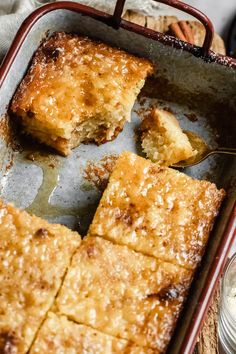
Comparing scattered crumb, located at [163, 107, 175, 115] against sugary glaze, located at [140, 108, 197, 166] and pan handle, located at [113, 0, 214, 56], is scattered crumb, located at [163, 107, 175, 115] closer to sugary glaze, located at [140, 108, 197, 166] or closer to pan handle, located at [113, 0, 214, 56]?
sugary glaze, located at [140, 108, 197, 166]

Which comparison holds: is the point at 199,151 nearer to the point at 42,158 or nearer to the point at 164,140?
the point at 164,140

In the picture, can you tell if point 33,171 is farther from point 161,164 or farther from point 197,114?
point 197,114

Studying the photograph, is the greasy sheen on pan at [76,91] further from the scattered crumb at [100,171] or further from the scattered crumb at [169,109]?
the scattered crumb at [169,109]

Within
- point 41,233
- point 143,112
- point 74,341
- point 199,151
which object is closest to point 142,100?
point 143,112

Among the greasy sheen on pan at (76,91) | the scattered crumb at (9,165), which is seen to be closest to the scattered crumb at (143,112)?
the greasy sheen on pan at (76,91)

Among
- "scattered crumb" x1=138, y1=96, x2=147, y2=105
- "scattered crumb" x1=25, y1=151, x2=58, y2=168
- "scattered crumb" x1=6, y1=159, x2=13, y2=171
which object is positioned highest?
"scattered crumb" x1=138, y1=96, x2=147, y2=105

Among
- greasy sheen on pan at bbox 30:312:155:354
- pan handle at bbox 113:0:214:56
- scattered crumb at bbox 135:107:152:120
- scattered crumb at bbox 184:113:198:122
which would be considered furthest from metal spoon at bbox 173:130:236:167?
greasy sheen on pan at bbox 30:312:155:354
